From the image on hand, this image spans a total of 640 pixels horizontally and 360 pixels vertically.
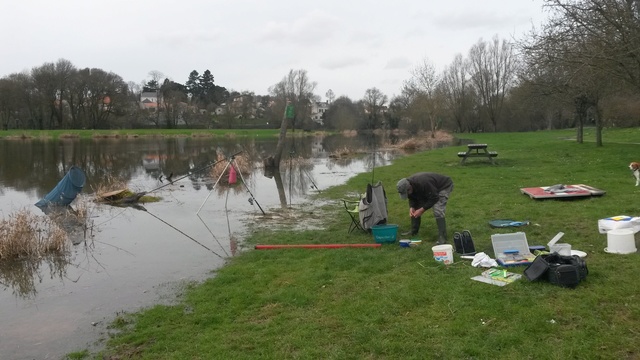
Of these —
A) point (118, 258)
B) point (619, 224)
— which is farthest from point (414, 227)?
point (118, 258)

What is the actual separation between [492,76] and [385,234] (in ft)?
204

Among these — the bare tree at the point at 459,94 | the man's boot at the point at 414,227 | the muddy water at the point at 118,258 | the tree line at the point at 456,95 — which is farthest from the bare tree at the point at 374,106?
the man's boot at the point at 414,227

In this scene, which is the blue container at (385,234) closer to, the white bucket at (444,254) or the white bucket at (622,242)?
the white bucket at (444,254)

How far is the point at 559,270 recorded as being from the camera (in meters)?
5.39

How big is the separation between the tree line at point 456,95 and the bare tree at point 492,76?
13 centimetres

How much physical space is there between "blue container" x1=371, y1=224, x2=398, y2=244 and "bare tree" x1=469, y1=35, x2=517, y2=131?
60.4 metres

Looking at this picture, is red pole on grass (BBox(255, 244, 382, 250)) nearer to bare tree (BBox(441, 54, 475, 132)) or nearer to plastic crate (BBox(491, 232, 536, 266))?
plastic crate (BBox(491, 232, 536, 266))

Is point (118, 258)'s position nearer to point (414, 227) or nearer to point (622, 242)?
point (414, 227)

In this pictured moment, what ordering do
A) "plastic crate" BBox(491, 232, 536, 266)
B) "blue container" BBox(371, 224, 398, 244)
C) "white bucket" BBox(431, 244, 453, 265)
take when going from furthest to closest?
"blue container" BBox(371, 224, 398, 244) < "white bucket" BBox(431, 244, 453, 265) < "plastic crate" BBox(491, 232, 536, 266)

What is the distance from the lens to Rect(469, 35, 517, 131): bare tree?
63219mm

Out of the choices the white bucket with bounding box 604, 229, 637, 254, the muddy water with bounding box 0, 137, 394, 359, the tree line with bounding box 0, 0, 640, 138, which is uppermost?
the tree line with bounding box 0, 0, 640, 138

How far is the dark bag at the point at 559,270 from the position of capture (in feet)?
17.6

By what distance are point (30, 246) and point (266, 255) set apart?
171 inches

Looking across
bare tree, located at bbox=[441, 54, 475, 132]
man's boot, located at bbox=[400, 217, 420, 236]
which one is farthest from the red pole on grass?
bare tree, located at bbox=[441, 54, 475, 132]
